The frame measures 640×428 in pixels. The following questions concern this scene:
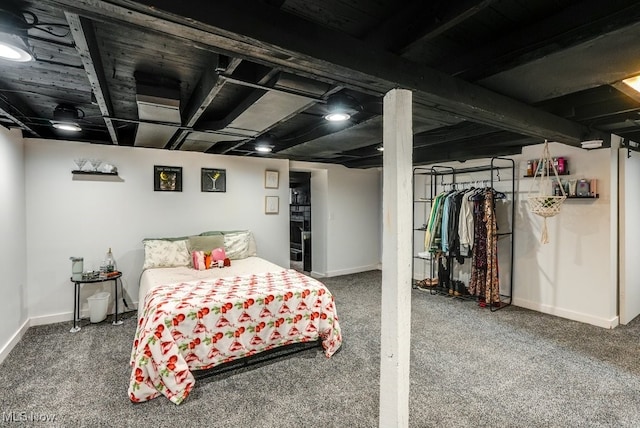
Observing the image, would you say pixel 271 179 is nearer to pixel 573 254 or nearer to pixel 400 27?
pixel 400 27

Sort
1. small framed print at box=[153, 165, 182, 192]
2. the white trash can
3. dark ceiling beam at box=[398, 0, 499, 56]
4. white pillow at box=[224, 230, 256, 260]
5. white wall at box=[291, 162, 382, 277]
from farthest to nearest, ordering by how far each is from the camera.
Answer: white wall at box=[291, 162, 382, 277]
white pillow at box=[224, 230, 256, 260]
small framed print at box=[153, 165, 182, 192]
the white trash can
dark ceiling beam at box=[398, 0, 499, 56]

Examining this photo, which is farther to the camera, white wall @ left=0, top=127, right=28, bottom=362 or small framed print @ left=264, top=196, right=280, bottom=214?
small framed print @ left=264, top=196, right=280, bottom=214

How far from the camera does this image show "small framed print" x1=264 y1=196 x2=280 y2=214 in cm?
530

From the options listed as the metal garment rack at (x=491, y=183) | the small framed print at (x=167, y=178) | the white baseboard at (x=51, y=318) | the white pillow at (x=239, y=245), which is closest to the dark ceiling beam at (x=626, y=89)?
the metal garment rack at (x=491, y=183)

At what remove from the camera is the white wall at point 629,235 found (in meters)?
3.67

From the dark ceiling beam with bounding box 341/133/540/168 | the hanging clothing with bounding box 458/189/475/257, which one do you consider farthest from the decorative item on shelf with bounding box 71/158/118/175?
the hanging clothing with bounding box 458/189/475/257

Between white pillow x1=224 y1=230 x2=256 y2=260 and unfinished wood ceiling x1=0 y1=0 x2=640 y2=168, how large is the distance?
1842 mm

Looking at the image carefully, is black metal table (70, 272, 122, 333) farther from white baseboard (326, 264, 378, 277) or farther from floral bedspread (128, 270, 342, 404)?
white baseboard (326, 264, 378, 277)

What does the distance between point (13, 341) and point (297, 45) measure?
12.9 feet

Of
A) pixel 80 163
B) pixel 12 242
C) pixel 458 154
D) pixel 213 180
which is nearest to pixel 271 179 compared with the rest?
pixel 213 180

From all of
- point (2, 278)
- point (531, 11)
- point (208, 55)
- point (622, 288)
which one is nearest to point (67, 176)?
point (2, 278)

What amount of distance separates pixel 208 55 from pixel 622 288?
494 centimetres

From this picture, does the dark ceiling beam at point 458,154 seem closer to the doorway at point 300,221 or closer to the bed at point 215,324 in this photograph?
the doorway at point 300,221

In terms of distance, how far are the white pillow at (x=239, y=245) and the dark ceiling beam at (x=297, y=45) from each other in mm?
3437
